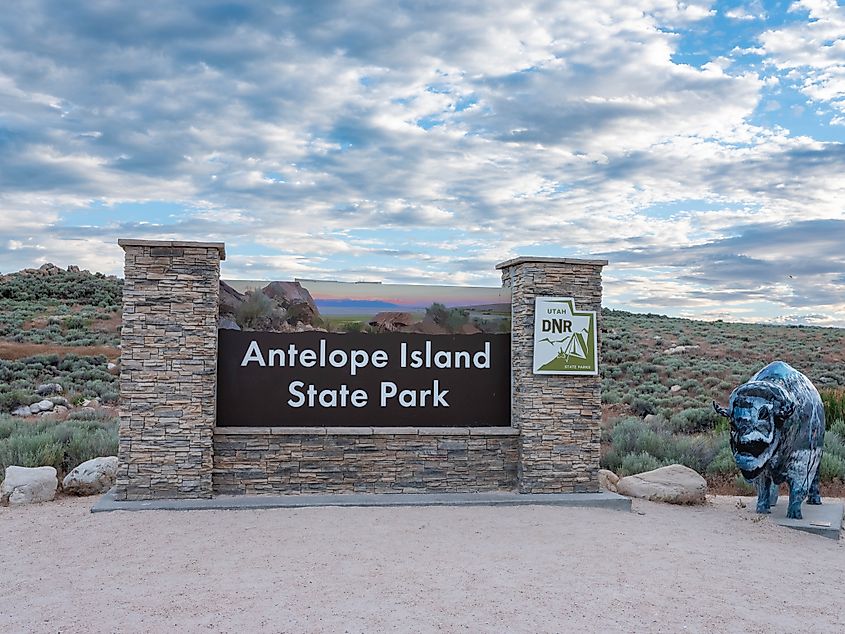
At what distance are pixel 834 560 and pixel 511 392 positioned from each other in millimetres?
4373

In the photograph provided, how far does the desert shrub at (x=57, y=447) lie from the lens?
1245cm

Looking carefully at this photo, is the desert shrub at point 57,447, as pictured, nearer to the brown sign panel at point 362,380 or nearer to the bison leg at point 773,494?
the brown sign panel at point 362,380

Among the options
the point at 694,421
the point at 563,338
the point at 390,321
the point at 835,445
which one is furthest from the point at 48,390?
the point at 835,445

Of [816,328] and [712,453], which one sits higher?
[816,328]

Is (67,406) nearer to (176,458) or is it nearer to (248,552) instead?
(176,458)

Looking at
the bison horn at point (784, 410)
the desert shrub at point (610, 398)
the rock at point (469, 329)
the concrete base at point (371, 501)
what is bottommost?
the concrete base at point (371, 501)

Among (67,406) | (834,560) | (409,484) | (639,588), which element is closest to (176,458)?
(409,484)

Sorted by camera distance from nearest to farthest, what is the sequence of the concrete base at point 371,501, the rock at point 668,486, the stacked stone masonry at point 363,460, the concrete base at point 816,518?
the concrete base at point 816,518, the concrete base at point 371,501, the stacked stone masonry at point 363,460, the rock at point 668,486

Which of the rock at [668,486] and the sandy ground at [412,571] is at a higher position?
the rock at [668,486]

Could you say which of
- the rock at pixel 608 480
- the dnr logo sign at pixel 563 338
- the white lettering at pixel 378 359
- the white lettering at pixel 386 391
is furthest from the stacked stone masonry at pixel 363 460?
the rock at pixel 608 480

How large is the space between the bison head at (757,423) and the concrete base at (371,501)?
5.71 feet

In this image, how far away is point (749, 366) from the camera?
33.9 metres

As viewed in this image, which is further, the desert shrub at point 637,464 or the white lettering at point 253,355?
the desert shrub at point 637,464

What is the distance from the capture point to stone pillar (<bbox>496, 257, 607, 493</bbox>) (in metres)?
11.1
